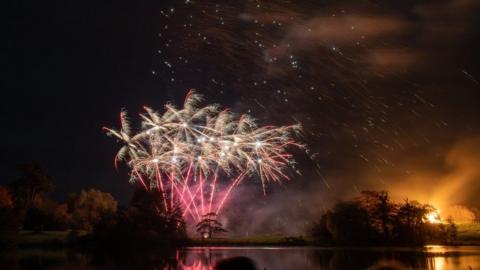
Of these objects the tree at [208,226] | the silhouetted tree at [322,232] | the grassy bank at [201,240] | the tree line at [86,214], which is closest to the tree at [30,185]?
the tree line at [86,214]

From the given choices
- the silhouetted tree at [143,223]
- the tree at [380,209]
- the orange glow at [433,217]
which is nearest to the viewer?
the silhouetted tree at [143,223]

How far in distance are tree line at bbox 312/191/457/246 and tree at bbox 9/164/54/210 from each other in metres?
70.9

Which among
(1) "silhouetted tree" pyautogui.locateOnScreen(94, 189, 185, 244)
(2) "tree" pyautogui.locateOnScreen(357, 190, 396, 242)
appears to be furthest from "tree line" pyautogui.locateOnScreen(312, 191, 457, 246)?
(1) "silhouetted tree" pyautogui.locateOnScreen(94, 189, 185, 244)

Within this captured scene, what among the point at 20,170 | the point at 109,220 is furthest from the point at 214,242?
the point at 20,170

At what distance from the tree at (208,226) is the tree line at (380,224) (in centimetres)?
2570

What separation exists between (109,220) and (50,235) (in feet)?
55.9

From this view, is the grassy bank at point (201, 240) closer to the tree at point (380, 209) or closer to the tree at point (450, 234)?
the tree at point (450, 234)

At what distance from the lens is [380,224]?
99.8m

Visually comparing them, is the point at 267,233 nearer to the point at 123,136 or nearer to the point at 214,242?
the point at 214,242

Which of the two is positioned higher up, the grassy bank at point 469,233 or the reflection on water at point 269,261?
the grassy bank at point 469,233

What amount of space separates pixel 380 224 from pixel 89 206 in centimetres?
7314

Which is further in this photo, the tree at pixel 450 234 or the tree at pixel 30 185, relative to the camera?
the tree at pixel 30 185

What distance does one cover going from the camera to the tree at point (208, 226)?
377 feet

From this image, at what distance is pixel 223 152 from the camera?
66.3m
